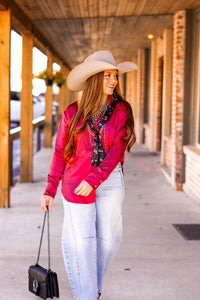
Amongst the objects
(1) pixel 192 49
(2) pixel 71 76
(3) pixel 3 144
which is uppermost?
(1) pixel 192 49

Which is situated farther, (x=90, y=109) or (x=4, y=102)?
(x=4, y=102)

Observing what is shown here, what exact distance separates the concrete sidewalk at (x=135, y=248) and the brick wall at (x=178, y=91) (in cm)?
46

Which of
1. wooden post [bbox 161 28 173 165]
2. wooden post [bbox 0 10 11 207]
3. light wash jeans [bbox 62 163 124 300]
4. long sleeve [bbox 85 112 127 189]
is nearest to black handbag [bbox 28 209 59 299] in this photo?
light wash jeans [bbox 62 163 124 300]

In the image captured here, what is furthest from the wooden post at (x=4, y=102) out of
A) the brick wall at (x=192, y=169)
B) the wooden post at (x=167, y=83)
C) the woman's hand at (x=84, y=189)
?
the wooden post at (x=167, y=83)

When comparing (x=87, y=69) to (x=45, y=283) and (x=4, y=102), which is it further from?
(x=4, y=102)

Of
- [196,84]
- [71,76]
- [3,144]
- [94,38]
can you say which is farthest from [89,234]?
[94,38]

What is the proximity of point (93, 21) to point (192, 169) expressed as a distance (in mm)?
4018

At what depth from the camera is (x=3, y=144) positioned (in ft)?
20.7

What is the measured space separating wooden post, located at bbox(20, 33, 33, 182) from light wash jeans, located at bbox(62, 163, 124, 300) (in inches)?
219

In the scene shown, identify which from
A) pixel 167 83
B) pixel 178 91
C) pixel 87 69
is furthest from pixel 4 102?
pixel 167 83

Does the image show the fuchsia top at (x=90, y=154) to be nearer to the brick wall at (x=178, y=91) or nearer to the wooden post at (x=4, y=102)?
the wooden post at (x=4, y=102)

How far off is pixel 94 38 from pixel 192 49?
15.2 ft

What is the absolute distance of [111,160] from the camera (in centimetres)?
277

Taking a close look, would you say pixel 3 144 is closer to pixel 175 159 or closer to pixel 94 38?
pixel 175 159
